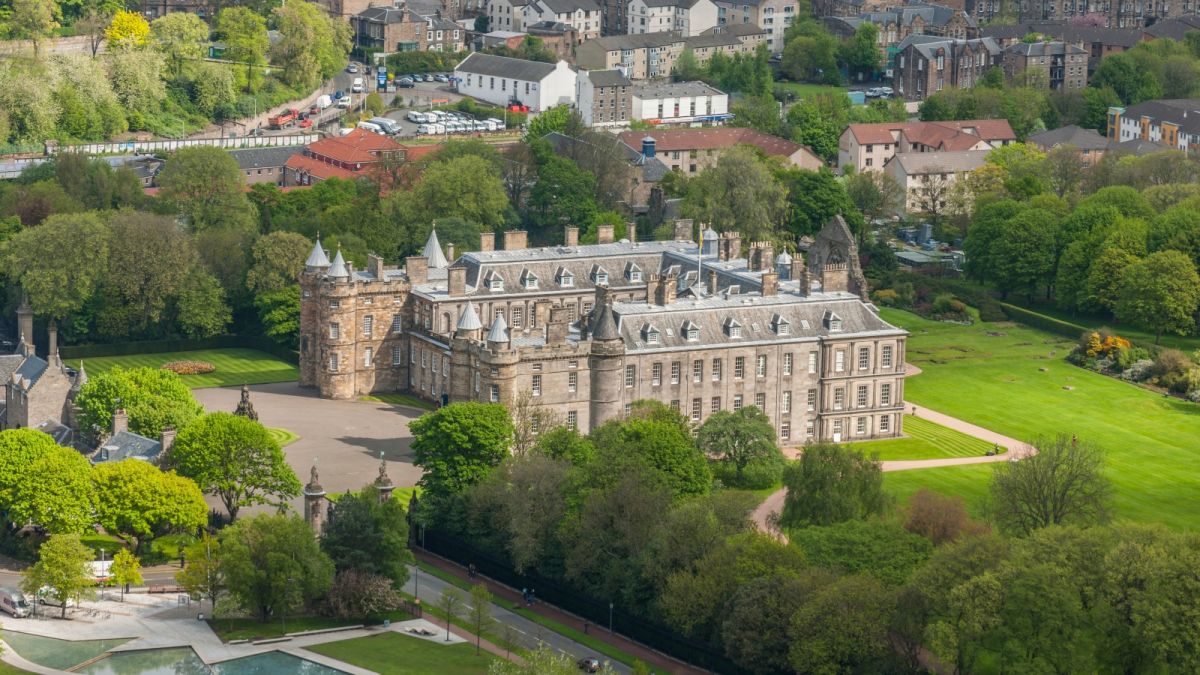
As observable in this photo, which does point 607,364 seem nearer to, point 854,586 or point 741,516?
point 741,516

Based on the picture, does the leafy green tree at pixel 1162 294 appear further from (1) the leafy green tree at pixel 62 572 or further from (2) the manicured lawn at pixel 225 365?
(1) the leafy green tree at pixel 62 572

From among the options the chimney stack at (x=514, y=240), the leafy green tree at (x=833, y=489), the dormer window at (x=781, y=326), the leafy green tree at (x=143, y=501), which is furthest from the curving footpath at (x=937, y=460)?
the leafy green tree at (x=143, y=501)

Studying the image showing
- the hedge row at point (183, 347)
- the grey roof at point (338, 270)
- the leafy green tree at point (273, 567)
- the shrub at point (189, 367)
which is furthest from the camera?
the hedge row at point (183, 347)

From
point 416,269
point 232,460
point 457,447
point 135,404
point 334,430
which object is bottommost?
point 334,430

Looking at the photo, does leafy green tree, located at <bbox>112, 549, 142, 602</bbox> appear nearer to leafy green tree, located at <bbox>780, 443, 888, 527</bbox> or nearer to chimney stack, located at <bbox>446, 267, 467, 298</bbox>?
leafy green tree, located at <bbox>780, 443, 888, 527</bbox>

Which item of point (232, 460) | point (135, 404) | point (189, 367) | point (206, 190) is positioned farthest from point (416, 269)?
point (206, 190)

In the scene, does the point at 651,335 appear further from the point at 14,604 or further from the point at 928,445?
the point at 14,604
